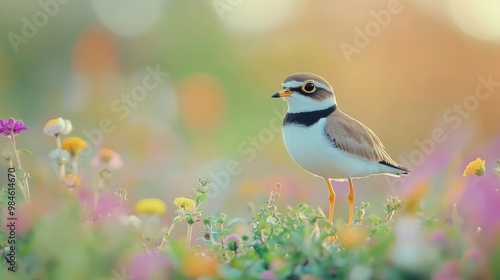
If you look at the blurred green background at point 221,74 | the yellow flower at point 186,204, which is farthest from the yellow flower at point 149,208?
the blurred green background at point 221,74

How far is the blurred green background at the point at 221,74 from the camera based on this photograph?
4.07 metres

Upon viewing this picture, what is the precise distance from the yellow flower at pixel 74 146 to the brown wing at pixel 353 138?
730 mm

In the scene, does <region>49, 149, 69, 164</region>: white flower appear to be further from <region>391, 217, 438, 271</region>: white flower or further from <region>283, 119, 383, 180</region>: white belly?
<region>391, 217, 438, 271</region>: white flower

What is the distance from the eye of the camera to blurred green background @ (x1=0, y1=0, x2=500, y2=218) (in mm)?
4074

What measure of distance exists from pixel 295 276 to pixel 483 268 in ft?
0.85

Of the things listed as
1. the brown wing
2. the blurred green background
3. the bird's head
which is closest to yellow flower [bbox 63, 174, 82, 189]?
the bird's head

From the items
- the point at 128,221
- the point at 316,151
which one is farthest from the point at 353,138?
the point at 128,221

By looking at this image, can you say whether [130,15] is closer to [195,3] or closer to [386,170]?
[195,3]

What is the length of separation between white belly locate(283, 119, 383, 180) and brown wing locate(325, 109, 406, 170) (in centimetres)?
2

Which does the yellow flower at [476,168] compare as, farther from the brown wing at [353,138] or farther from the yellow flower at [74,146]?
the yellow flower at [74,146]

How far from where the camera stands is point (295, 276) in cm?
95

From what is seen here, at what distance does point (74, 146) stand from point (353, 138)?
2.81ft

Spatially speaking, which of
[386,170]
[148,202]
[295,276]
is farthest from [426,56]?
[295,276]

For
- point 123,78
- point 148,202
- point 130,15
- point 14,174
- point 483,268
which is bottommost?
point 483,268
